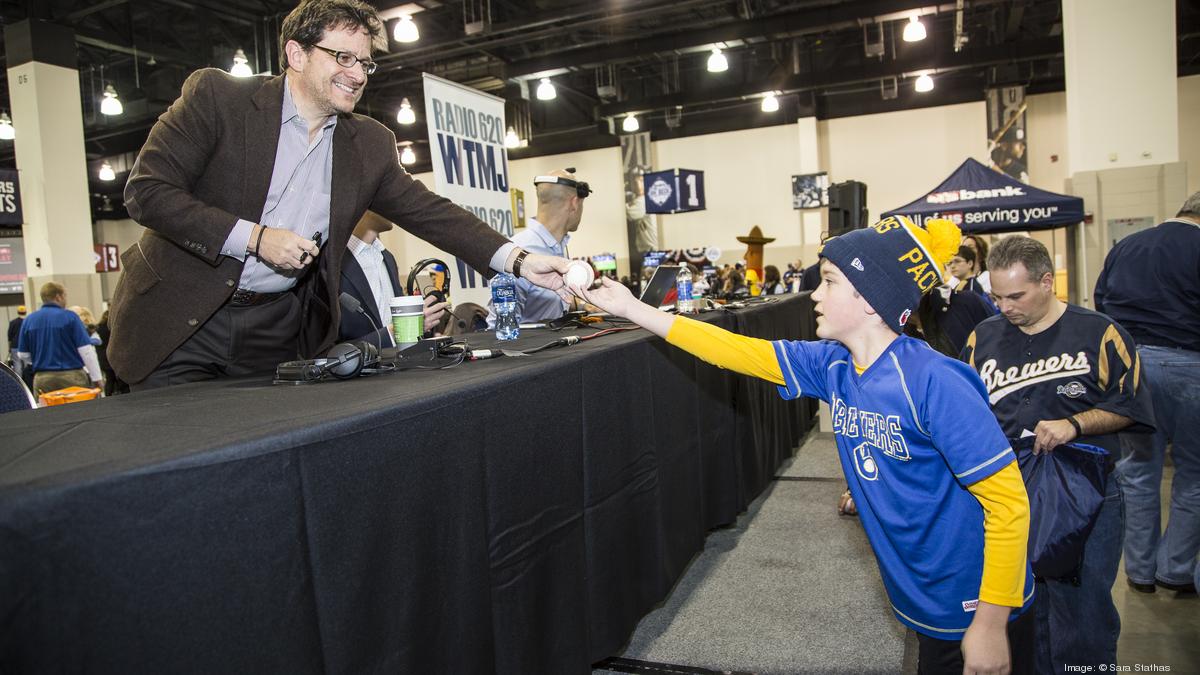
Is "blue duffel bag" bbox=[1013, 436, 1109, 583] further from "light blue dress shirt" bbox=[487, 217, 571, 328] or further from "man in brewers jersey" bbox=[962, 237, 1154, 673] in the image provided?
"light blue dress shirt" bbox=[487, 217, 571, 328]

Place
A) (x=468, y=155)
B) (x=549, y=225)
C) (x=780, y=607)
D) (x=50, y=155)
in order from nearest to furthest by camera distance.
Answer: (x=780, y=607) < (x=549, y=225) < (x=468, y=155) < (x=50, y=155)

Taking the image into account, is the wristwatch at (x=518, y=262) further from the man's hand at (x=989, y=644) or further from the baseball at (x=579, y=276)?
the man's hand at (x=989, y=644)

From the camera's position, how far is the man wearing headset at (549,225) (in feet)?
12.9

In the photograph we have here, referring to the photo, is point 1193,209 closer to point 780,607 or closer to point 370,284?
point 780,607

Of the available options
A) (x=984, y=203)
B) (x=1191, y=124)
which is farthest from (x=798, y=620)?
(x=1191, y=124)

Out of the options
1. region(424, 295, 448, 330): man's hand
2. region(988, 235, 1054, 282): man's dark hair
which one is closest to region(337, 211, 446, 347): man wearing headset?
region(424, 295, 448, 330): man's hand

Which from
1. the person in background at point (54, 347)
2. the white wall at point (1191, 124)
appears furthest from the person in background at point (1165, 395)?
the white wall at point (1191, 124)

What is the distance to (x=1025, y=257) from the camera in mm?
2375

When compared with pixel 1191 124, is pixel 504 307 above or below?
below

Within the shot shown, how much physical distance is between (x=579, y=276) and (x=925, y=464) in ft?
3.31

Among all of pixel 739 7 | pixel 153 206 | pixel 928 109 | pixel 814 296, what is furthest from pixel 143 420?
pixel 928 109

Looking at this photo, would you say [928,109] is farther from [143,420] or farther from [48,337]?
[143,420]

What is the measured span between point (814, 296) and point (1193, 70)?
61.8 ft

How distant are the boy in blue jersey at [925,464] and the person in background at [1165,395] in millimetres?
2048
